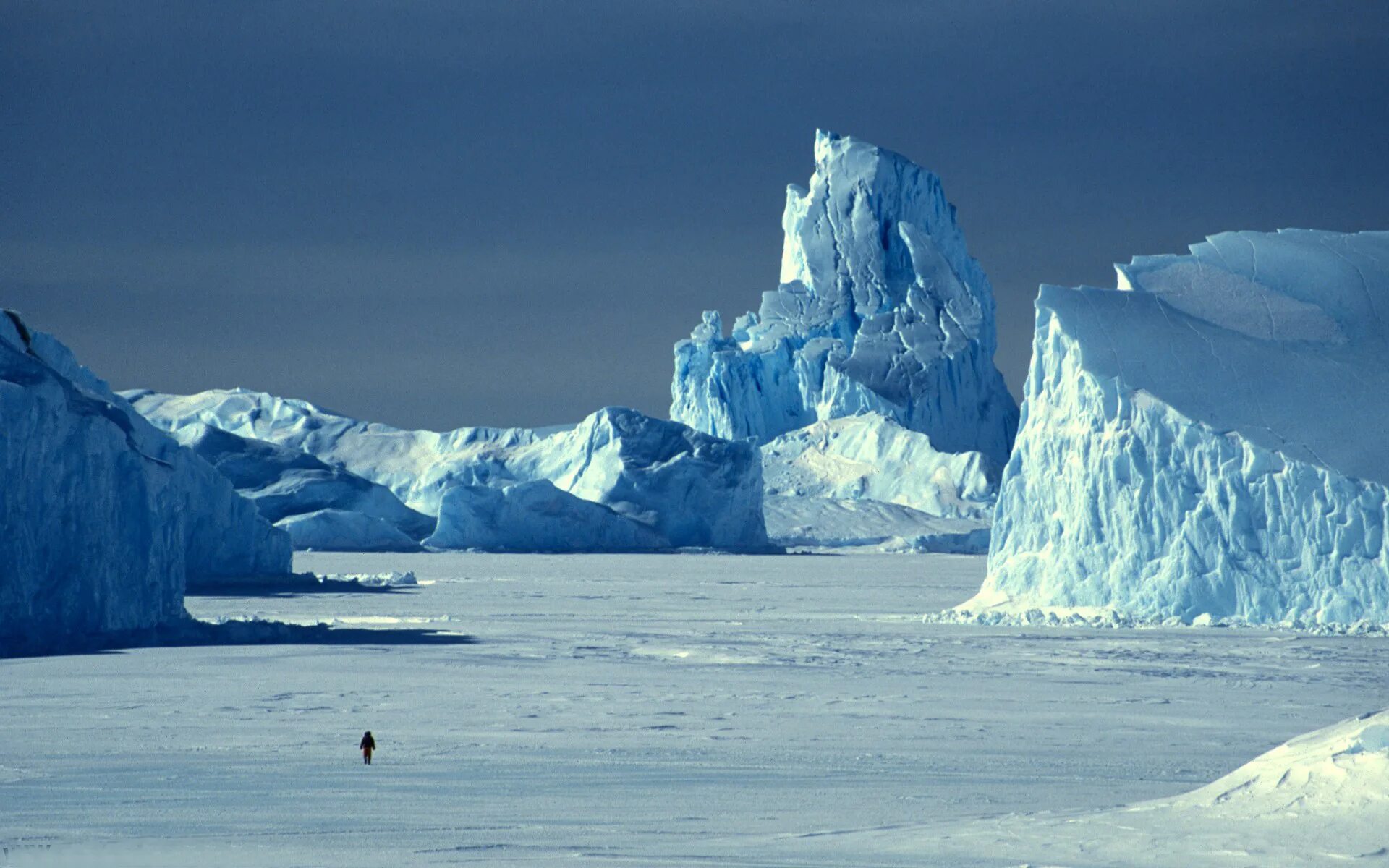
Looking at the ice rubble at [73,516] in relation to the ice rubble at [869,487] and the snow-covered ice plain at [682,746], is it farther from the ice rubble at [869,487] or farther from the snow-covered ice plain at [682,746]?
the ice rubble at [869,487]

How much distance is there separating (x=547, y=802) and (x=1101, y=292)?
60.3ft

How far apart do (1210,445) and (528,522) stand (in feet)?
124

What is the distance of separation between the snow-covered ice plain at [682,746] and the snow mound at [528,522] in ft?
114

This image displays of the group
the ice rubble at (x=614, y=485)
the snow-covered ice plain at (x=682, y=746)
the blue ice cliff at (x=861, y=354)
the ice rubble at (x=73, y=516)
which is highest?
the blue ice cliff at (x=861, y=354)

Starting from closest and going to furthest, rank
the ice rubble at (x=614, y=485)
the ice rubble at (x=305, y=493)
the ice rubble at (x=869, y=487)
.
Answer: the ice rubble at (x=305, y=493) < the ice rubble at (x=614, y=485) < the ice rubble at (x=869, y=487)

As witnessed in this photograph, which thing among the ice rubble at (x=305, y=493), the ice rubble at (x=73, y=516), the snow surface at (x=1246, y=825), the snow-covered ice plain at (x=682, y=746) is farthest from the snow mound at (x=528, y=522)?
the snow surface at (x=1246, y=825)

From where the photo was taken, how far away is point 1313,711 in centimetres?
1436

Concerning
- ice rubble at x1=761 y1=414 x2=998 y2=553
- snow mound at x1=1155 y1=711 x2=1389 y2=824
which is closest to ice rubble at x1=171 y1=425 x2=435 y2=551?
ice rubble at x1=761 y1=414 x2=998 y2=553

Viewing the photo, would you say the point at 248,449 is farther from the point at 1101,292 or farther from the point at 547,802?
the point at 547,802

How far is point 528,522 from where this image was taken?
59875 millimetres

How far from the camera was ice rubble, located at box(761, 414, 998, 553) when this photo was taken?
72.5m

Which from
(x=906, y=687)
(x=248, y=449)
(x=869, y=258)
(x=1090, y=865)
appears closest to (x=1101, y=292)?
(x=906, y=687)

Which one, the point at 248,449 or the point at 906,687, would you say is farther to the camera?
the point at 248,449

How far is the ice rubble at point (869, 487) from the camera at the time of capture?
2854 inches
